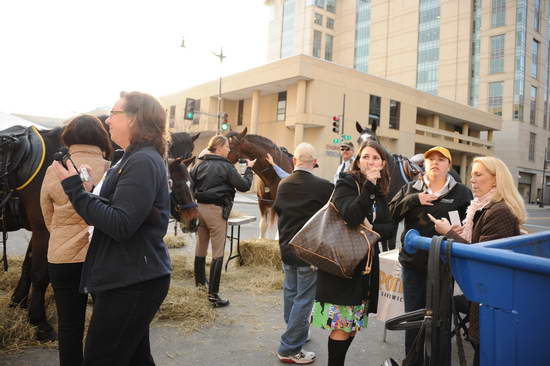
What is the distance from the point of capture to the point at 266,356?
3492mm

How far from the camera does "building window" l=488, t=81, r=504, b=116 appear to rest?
50875 mm

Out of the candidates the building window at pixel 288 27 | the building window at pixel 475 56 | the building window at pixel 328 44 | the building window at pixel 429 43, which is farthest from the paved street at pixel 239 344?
the building window at pixel 288 27

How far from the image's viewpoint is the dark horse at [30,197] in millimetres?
3441

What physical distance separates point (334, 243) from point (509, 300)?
1.21 meters

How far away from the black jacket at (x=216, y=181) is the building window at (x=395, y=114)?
34648 mm

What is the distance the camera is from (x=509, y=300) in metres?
1.41

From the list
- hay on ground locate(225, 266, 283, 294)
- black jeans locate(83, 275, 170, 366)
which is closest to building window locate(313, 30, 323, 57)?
hay on ground locate(225, 266, 283, 294)

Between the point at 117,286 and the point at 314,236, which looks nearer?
the point at 117,286

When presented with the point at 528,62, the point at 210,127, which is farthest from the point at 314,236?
the point at 528,62

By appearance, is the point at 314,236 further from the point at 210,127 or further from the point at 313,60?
the point at 210,127

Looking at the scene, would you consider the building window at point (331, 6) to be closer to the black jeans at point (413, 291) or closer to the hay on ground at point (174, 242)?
the hay on ground at point (174, 242)

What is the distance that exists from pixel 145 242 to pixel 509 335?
1674 mm

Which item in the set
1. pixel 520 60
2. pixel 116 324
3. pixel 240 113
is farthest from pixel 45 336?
pixel 520 60

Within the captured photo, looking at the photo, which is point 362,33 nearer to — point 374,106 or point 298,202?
point 374,106
